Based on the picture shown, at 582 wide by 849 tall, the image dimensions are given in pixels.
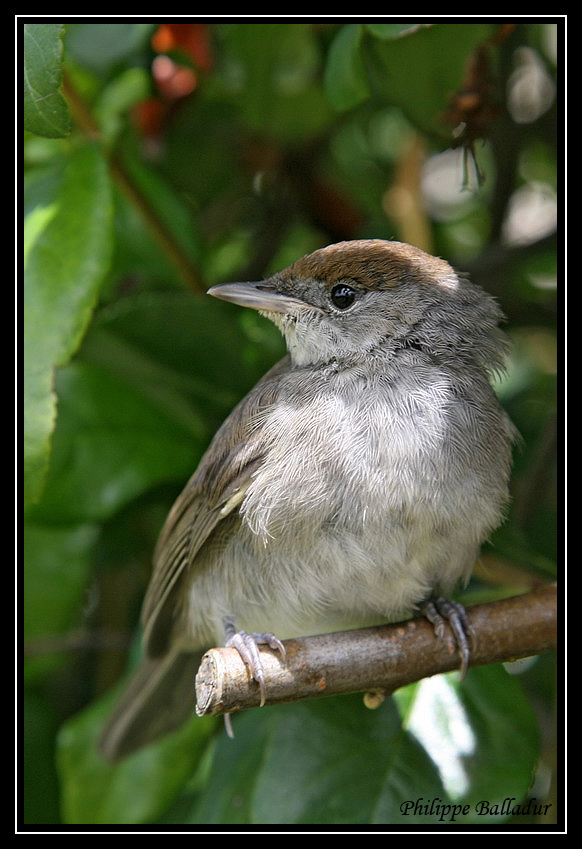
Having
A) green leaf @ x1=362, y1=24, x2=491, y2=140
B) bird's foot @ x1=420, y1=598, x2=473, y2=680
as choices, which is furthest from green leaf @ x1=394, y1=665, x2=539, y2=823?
green leaf @ x1=362, y1=24, x2=491, y2=140

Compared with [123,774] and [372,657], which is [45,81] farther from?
[123,774]

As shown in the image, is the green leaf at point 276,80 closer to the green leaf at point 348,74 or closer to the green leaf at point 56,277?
the green leaf at point 348,74

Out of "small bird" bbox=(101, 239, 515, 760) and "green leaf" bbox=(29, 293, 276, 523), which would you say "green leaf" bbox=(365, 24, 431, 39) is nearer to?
"small bird" bbox=(101, 239, 515, 760)

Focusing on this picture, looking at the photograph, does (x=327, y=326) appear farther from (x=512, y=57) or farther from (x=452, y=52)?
(x=512, y=57)

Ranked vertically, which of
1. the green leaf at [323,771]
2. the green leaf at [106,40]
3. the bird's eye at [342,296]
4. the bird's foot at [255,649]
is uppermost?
the green leaf at [106,40]

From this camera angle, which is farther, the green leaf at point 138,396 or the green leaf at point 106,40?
the green leaf at point 138,396

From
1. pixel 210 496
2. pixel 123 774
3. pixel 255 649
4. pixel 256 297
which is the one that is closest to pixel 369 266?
pixel 256 297

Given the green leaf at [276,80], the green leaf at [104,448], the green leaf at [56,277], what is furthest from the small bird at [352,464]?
the green leaf at [276,80]
